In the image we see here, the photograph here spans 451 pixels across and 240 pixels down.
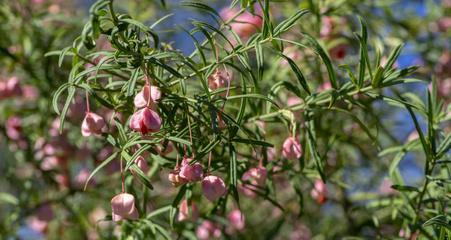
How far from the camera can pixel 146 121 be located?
0.78 m

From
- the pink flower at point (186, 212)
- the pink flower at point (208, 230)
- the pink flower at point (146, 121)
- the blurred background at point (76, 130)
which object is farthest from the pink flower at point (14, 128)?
the pink flower at point (146, 121)

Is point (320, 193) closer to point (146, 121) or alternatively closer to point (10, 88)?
point (146, 121)

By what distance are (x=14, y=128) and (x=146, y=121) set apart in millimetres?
888

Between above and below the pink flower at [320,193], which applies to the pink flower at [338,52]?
above

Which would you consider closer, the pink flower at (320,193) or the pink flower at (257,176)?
the pink flower at (257,176)

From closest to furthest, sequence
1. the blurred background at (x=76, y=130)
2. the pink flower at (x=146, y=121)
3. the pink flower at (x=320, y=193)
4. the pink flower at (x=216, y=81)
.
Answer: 1. the pink flower at (x=146, y=121)
2. the pink flower at (x=216, y=81)
3. the pink flower at (x=320, y=193)
4. the blurred background at (x=76, y=130)

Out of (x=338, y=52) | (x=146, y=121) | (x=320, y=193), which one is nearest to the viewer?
(x=146, y=121)

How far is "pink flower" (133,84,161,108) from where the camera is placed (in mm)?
793

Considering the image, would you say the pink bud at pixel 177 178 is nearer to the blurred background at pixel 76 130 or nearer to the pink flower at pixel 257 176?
the pink flower at pixel 257 176

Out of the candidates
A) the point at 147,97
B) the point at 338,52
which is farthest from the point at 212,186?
the point at 338,52

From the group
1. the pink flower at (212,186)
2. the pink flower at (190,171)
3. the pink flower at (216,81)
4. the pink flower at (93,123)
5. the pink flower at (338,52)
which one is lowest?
the pink flower at (338,52)

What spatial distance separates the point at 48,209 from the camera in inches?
61.7

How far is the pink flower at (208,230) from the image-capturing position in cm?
128

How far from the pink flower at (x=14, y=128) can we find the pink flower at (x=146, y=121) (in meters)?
0.87
